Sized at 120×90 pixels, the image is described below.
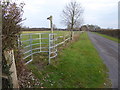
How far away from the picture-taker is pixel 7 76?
289cm

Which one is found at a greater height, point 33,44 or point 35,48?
point 33,44

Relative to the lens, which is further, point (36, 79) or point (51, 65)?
point (51, 65)

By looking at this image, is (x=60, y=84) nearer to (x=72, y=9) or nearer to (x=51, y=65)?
(x=51, y=65)

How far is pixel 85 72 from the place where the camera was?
196 inches

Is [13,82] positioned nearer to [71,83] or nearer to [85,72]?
[71,83]

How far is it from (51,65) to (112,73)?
2794 mm

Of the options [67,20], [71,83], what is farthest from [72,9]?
[71,83]

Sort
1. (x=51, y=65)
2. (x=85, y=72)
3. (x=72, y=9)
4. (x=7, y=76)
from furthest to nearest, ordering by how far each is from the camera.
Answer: (x=72, y=9), (x=51, y=65), (x=85, y=72), (x=7, y=76)

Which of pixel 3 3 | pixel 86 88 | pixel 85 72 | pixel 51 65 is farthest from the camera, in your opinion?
pixel 51 65

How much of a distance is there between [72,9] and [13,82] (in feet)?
59.1

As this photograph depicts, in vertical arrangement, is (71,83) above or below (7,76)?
below

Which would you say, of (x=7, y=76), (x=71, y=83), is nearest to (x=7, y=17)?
(x=7, y=76)

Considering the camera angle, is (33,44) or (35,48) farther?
(35,48)

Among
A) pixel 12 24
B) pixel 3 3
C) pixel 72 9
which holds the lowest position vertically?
pixel 12 24
